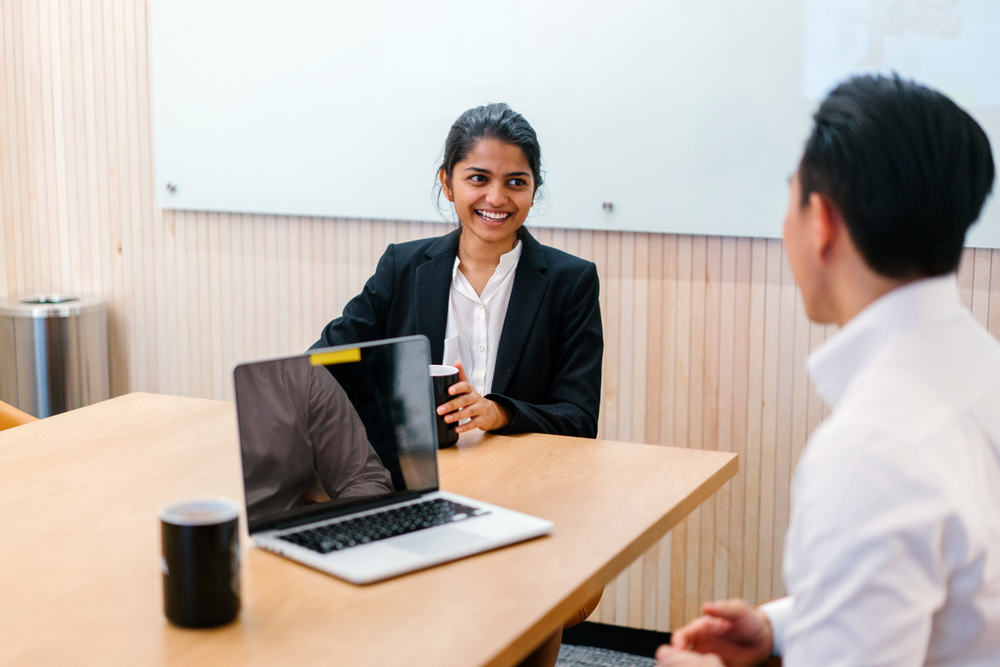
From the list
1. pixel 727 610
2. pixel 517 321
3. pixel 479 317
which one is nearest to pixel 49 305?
pixel 479 317

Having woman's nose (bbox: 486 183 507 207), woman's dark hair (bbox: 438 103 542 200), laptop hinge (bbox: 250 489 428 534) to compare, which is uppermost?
woman's dark hair (bbox: 438 103 542 200)

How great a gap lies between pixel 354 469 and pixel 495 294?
878 millimetres

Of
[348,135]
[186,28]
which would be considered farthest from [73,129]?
[348,135]

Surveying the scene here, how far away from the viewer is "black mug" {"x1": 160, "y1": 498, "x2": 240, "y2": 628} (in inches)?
39.9

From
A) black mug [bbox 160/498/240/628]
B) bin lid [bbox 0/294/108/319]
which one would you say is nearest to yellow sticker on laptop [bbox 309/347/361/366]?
black mug [bbox 160/498/240/628]

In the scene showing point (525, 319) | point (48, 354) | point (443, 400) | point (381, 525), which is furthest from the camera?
point (48, 354)

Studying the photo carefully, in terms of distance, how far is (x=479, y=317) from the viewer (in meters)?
2.18

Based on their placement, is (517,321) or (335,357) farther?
(517,321)

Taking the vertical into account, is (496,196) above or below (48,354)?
above

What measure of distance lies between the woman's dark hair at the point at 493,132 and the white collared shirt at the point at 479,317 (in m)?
0.23

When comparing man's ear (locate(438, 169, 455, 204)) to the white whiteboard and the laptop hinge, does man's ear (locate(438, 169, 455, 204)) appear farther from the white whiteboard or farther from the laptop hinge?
the laptop hinge

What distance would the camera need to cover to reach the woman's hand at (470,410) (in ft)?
5.71

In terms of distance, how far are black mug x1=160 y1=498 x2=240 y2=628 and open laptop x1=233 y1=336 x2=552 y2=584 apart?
0.49 ft

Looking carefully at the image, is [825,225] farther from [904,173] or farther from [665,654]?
[665,654]
